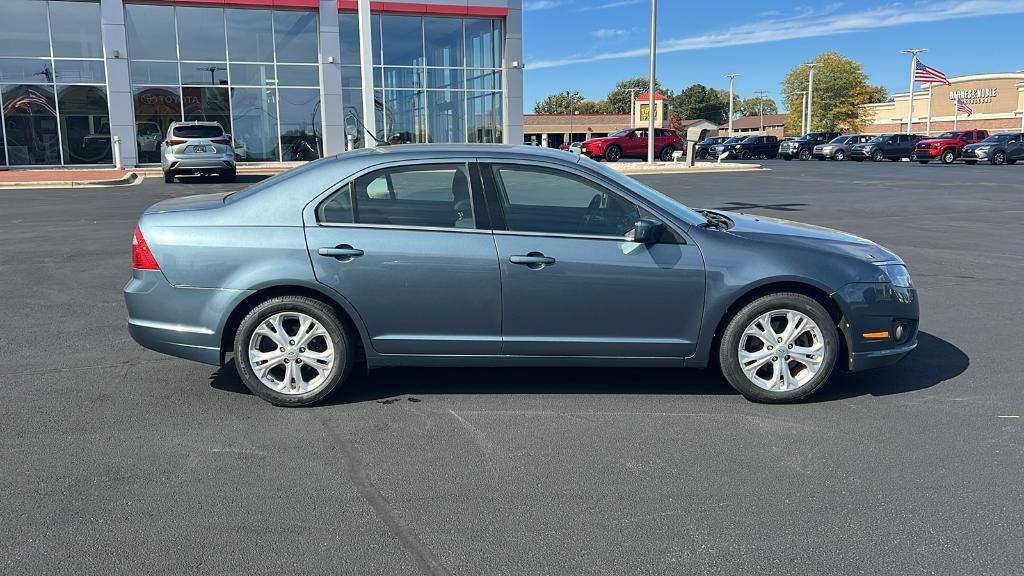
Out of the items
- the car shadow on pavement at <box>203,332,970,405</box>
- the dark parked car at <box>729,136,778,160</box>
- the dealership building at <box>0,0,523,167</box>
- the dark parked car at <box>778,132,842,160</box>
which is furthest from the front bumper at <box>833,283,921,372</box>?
the dark parked car at <box>729,136,778,160</box>

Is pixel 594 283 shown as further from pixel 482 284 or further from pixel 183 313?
pixel 183 313

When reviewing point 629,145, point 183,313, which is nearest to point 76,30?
point 629,145

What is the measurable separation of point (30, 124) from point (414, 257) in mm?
30741

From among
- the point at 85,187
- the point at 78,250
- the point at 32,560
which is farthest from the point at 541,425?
the point at 85,187

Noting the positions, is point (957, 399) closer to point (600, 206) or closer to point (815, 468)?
point (815, 468)

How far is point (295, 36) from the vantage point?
31.4m

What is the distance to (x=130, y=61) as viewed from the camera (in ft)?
97.5

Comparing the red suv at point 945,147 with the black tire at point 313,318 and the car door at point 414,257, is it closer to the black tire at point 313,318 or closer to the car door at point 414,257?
the car door at point 414,257

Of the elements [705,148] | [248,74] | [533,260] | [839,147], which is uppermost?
[248,74]

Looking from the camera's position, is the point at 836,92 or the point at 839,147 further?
the point at 836,92

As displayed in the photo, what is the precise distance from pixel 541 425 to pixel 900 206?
14.9 meters

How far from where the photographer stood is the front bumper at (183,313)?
473 cm

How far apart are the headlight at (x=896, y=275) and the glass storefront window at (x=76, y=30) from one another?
3120cm

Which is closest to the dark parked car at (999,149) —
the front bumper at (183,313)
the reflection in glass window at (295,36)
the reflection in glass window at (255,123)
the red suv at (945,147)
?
the red suv at (945,147)
